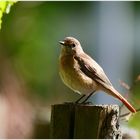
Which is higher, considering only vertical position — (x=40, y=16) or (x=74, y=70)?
(x=40, y=16)

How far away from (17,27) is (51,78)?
526mm

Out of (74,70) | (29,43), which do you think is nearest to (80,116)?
(74,70)

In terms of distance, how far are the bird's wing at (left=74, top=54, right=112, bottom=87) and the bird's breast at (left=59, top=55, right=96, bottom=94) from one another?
0.09 feet

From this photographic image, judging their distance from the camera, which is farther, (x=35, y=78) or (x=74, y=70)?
(x=35, y=78)

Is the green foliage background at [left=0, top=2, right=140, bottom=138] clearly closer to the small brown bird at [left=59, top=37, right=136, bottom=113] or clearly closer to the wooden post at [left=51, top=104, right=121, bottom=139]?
the small brown bird at [left=59, top=37, right=136, bottom=113]

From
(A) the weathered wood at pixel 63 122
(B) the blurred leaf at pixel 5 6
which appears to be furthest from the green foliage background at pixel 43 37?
(A) the weathered wood at pixel 63 122

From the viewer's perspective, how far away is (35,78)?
620cm

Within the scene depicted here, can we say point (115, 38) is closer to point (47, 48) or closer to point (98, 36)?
point (98, 36)

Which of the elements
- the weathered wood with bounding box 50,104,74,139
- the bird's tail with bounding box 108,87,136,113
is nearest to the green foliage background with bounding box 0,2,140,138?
the bird's tail with bounding box 108,87,136,113

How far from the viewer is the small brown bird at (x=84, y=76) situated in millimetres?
4223

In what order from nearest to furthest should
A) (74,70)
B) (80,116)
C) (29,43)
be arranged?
(80,116) < (74,70) < (29,43)

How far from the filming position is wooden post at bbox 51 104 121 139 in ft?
10.8

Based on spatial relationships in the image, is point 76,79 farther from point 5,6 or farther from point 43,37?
point 43,37

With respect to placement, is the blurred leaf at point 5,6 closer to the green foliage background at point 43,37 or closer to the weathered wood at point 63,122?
the weathered wood at point 63,122
